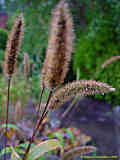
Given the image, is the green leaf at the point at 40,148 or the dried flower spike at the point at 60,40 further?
the green leaf at the point at 40,148

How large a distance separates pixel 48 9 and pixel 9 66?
200 cm

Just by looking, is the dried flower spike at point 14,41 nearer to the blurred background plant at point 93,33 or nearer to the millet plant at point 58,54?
the millet plant at point 58,54

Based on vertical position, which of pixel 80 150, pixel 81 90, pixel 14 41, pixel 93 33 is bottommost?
pixel 80 150

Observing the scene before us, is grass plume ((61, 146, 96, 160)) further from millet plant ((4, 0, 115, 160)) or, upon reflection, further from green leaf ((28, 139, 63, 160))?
millet plant ((4, 0, 115, 160))

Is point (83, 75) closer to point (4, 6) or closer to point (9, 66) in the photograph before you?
point (4, 6)

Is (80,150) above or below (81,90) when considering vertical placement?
below

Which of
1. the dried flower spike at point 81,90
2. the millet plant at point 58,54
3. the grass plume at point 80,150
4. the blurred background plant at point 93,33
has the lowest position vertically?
the grass plume at point 80,150

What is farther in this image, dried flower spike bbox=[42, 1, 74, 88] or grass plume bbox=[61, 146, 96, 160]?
grass plume bbox=[61, 146, 96, 160]

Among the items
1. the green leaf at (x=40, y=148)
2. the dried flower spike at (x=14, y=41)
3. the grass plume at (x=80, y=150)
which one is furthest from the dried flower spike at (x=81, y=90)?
the grass plume at (x=80, y=150)

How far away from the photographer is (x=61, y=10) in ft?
0.96

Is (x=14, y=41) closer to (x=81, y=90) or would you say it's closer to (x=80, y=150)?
(x=81, y=90)

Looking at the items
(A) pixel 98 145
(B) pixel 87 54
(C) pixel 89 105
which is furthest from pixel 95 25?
(A) pixel 98 145

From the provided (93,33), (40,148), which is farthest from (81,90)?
(93,33)

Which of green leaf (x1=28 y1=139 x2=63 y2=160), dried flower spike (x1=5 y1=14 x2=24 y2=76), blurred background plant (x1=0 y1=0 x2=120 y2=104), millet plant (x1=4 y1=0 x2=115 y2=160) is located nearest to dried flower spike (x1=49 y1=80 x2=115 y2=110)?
millet plant (x1=4 y1=0 x2=115 y2=160)
